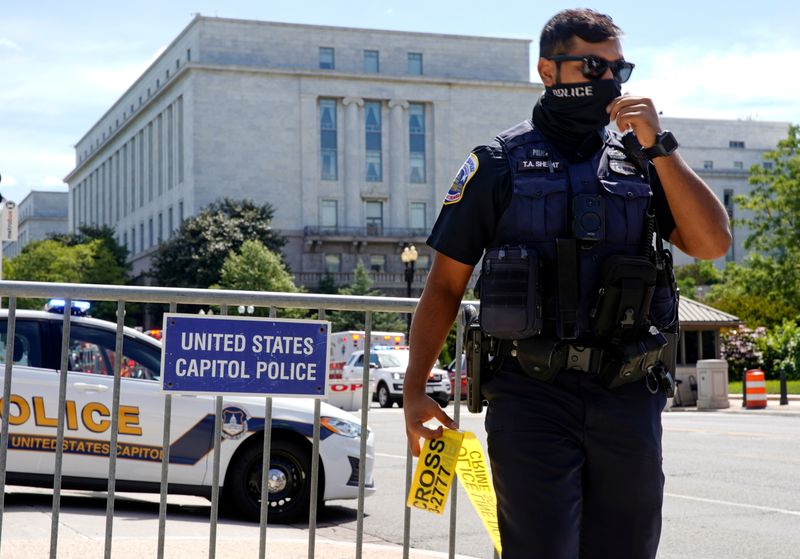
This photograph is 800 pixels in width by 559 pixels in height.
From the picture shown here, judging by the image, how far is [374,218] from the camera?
91.1 meters

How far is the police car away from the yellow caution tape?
4686mm

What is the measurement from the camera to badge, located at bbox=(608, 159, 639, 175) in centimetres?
361

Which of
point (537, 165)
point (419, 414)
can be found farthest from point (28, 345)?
point (537, 165)

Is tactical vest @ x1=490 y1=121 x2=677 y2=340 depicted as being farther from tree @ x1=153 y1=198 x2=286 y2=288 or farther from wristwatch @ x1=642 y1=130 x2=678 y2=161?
tree @ x1=153 y1=198 x2=286 y2=288

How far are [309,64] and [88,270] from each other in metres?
23.5

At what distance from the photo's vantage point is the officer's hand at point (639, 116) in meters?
3.41

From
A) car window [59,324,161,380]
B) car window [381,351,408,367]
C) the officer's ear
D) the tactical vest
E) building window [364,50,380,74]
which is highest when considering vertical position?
building window [364,50,380,74]

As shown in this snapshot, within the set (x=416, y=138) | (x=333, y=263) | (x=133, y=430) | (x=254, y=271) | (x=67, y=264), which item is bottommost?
(x=133, y=430)

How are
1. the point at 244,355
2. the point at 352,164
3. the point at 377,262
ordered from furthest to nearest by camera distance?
the point at 352,164 < the point at 377,262 < the point at 244,355

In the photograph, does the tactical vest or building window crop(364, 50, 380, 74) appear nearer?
the tactical vest

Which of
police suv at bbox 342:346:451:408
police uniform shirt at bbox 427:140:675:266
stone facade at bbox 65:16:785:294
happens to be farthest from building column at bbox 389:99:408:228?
police uniform shirt at bbox 427:140:675:266

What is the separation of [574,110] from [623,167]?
23 centimetres

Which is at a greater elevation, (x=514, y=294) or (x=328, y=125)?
(x=328, y=125)

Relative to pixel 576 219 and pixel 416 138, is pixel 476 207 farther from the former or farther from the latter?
pixel 416 138
